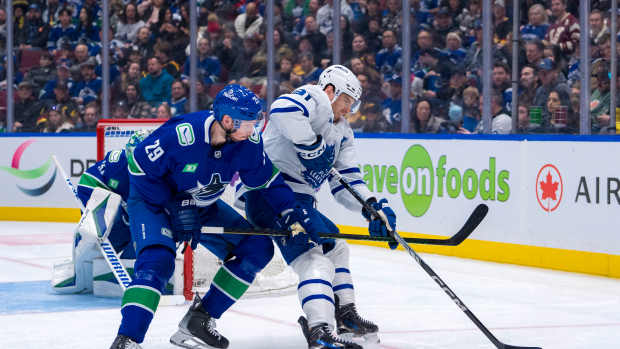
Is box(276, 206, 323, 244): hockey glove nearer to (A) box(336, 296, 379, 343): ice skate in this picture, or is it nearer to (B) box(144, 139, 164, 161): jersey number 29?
(A) box(336, 296, 379, 343): ice skate

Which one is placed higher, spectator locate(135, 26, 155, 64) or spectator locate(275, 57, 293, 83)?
spectator locate(135, 26, 155, 64)

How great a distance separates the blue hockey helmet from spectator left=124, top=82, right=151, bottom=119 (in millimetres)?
6380

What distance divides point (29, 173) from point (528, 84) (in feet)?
17.8

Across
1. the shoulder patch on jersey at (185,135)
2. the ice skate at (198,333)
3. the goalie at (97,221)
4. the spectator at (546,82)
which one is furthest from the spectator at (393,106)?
the shoulder patch on jersey at (185,135)

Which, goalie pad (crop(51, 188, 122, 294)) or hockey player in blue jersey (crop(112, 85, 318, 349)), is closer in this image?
hockey player in blue jersey (crop(112, 85, 318, 349))

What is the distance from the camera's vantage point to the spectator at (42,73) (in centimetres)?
1046

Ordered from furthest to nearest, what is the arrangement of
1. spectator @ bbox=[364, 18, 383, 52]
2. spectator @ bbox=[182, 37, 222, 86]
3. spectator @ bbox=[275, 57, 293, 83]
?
spectator @ bbox=[182, 37, 222, 86]
spectator @ bbox=[275, 57, 293, 83]
spectator @ bbox=[364, 18, 383, 52]

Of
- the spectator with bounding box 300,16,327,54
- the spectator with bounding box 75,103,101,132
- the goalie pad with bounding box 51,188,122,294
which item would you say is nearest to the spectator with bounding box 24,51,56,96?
the spectator with bounding box 75,103,101,132

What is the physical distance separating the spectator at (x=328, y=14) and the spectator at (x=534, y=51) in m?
1.93

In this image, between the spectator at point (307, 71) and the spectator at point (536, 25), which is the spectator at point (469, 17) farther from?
the spectator at point (307, 71)

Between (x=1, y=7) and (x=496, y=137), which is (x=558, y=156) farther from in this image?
(x=1, y=7)

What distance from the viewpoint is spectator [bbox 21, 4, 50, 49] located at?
34.6 feet

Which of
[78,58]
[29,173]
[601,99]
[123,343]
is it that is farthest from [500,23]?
[29,173]

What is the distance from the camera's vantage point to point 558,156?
6.62 metres
